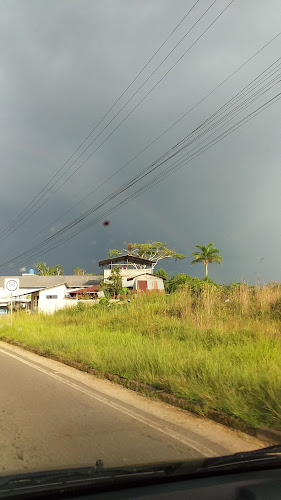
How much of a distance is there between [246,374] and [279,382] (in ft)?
2.49

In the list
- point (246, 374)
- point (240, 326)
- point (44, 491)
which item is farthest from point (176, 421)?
point (240, 326)

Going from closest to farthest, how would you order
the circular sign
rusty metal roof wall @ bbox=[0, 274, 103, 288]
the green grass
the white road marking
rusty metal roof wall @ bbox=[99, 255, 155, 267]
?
1. the white road marking
2. the green grass
3. the circular sign
4. rusty metal roof wall @ bbox=[99, 255, 155, 267]
5. rusty metal roof wall @ bbox=[0, 274, 103, 288]

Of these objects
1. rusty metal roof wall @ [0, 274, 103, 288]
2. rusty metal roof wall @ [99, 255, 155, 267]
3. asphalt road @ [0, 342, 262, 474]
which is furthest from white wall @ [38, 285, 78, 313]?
asphalt road @ [0, 342, 262, 474]

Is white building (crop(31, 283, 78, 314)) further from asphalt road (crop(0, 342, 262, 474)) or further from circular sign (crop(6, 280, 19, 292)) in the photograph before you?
asphalt road (crop(0, 342, 262, 474))

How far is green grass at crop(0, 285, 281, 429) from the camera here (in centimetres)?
622

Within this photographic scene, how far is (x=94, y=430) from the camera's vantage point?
5.46 metres

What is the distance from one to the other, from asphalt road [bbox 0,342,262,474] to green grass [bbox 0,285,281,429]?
0.57 metres

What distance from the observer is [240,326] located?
41.5ft

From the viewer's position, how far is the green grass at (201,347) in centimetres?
622

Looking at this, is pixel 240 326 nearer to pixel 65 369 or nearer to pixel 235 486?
pixel 65 369

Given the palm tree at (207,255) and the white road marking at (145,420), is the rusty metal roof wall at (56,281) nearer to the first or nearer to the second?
the palm tree at (207,255)

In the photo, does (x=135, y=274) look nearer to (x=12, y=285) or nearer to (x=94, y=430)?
(x=12, y=285)

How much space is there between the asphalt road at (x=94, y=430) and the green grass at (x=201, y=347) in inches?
22.5

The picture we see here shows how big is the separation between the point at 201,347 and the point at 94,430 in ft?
17.4
